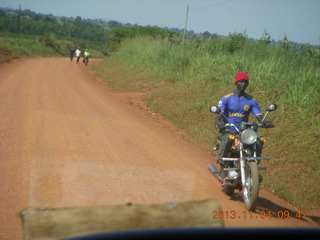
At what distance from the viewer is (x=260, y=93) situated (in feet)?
38.1

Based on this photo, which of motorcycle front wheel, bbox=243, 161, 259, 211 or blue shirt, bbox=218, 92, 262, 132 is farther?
blue shirt, bbox=218, 92, 262, 132

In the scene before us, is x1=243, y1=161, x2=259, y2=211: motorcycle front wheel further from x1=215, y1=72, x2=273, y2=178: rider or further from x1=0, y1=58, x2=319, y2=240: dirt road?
x1=215, y1=72, x2=273, y2=178: rider

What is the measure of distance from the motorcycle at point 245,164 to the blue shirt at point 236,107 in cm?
26

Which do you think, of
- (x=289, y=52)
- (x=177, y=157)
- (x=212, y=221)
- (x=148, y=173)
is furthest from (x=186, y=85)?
(x=212, y=221)

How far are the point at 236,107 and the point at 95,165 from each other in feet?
8.05

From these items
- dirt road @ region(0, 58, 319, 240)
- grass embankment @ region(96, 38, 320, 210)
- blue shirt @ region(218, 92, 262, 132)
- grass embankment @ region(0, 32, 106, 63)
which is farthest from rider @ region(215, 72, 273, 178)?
grass embankment @ region(0, 32, 106, 63)

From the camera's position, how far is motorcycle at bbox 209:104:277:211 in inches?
213

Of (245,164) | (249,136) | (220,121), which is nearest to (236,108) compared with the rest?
(220,121)

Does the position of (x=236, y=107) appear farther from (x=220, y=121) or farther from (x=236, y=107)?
(x=220, y=121)

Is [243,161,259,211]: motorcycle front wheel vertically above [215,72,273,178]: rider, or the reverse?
[215,72,273,178]: rider

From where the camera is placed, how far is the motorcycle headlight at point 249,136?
554 cm

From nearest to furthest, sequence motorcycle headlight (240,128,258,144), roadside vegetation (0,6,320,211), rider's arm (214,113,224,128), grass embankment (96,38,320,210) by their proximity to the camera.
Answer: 1. motorcycle headlight (240,128,258,144)
2. rider's arm (214,113,224,128)
3. grass embankment (96,38,320,210)
4. roadside vegetation (0,6,320,211)
